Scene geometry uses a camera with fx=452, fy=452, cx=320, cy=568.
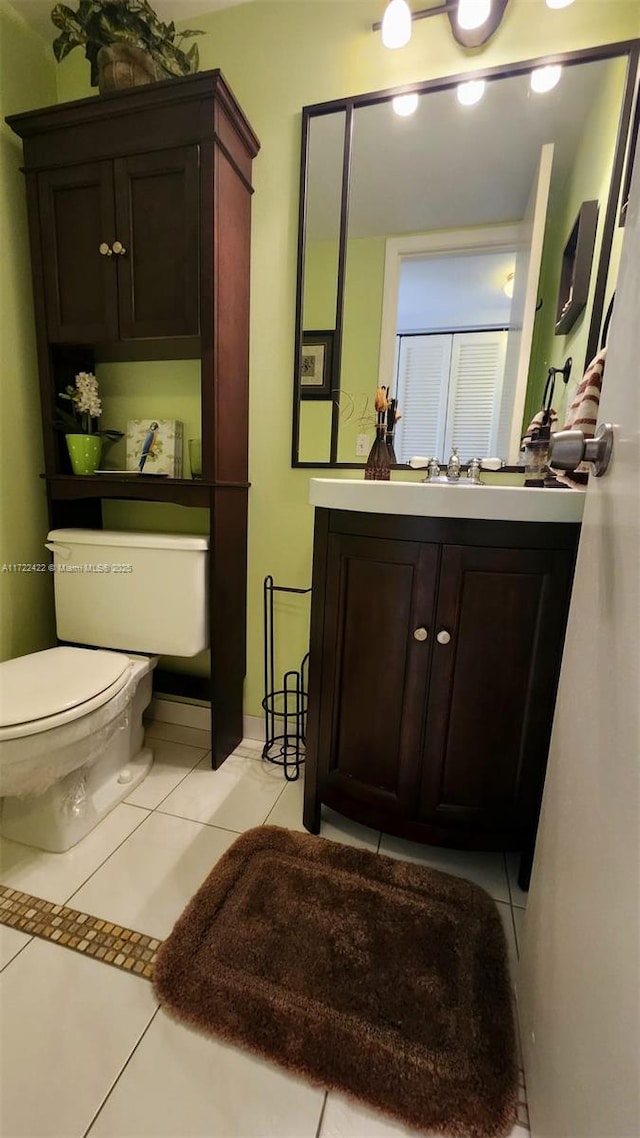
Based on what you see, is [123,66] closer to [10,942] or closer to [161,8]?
[161,8]

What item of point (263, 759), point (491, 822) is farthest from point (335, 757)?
point (263, 759)

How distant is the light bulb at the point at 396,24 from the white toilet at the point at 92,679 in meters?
1.40

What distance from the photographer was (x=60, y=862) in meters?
1.10

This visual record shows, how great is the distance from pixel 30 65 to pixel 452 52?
1.29 m

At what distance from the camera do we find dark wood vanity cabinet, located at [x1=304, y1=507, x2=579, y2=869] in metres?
0.92

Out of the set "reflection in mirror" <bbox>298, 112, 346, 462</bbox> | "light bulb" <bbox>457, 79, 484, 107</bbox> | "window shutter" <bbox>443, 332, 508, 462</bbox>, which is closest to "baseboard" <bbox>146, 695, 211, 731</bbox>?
"reflection in mirror" <bbox>298, 112, 346, 462</bbox>

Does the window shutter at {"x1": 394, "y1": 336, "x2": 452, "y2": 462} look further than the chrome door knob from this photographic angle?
Yes

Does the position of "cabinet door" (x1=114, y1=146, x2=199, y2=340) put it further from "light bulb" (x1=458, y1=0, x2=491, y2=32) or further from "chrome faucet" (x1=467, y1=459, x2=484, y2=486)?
"chrome faucet" (x1=467, y1=459, x2=484, y2=486)

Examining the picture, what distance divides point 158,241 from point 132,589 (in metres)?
0.98

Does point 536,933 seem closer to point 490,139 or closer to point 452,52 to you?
point 490,139

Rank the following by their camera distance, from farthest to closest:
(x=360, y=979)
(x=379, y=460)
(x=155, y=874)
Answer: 1. (x=379, y=460)
2. (x=155, y=874)
3. (x=360, y=979)

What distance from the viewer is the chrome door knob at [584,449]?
54 centimetres

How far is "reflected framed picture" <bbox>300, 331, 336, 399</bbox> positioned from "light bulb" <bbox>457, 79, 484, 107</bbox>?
654 millimetres

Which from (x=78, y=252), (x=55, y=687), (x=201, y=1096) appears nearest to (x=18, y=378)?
(x=78, y=252)
